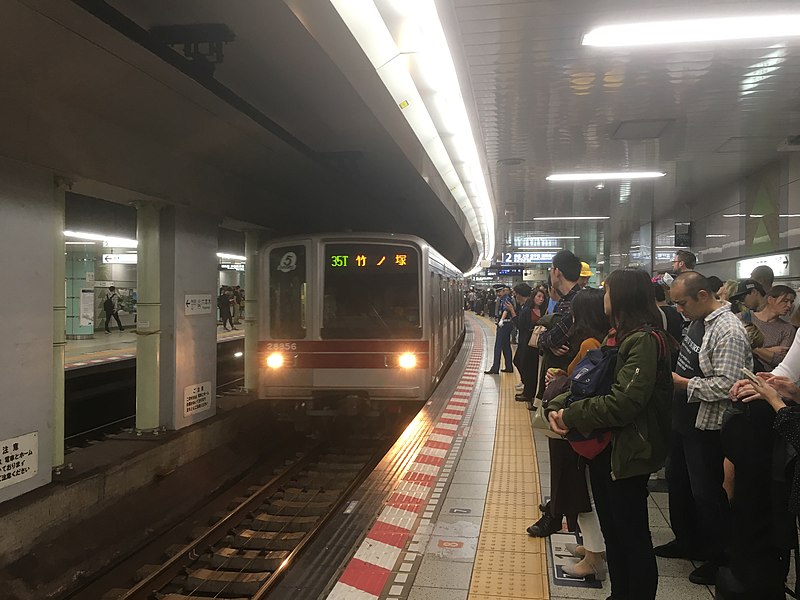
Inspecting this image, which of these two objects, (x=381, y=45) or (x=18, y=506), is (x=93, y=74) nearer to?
(x=381, y=45)

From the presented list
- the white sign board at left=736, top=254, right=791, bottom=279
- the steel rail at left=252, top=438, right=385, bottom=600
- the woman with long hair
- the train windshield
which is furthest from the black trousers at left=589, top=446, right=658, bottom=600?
the white sign board at left=736, top=254, right=791, bottom=279

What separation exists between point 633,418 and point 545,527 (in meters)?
1.61

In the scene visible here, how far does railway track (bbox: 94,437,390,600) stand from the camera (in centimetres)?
432

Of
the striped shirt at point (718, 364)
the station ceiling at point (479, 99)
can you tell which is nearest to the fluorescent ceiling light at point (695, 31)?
the station ceiling at point (479, 99)

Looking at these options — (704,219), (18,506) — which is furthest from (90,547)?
(704,219)

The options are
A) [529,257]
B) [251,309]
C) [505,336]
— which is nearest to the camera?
[251,309]

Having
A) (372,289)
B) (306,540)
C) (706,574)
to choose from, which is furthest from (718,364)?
(372,289)

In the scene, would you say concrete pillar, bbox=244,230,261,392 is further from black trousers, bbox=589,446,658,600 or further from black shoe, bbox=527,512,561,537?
black trousers, bbox=589,446,658,600

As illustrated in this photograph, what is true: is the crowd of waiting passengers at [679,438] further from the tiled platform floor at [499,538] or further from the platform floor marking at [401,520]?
the platform floor marking at [401,520]

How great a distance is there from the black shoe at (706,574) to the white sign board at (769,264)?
606 centimetres

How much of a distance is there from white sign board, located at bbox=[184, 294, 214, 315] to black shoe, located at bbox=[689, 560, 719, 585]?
5474 millimetres

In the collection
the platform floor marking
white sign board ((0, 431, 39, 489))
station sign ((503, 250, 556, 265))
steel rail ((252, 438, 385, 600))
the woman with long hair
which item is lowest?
steel rail ((252, 438, 385, 600))

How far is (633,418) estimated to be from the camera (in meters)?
2.56

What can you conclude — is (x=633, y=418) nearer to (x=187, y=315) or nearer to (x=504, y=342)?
(x=187, y=315)
